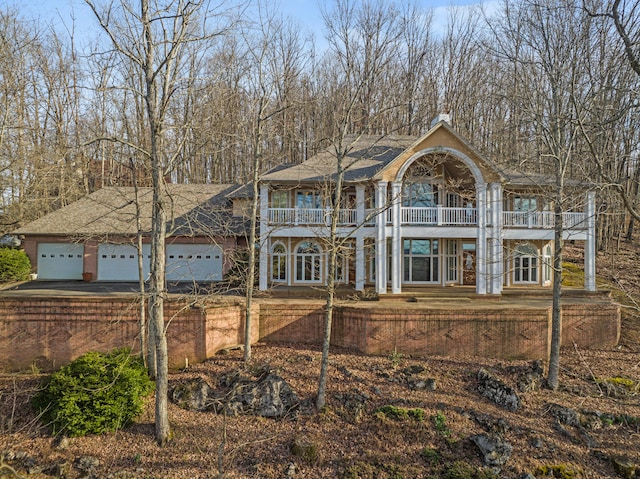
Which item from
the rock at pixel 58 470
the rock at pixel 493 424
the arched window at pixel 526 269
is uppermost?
the arched window at pixel 526 269

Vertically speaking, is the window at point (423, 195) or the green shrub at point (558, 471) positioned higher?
the window at point (423, 195)

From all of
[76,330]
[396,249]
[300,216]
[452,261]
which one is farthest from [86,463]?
[452,261]

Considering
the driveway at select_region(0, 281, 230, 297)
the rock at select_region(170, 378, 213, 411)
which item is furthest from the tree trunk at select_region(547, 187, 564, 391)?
the driveway at select_region(0, 281, 230, 297)

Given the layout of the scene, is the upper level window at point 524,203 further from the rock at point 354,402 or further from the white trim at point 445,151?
the rock at point 354,402

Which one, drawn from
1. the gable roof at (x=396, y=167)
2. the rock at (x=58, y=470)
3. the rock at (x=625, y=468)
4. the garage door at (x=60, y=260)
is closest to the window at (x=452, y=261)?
the gable roof at (x=396, y=167)

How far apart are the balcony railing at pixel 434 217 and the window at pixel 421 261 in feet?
5.99

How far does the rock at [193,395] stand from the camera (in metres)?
10.5

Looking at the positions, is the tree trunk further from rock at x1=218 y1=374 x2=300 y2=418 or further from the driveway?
the driveway

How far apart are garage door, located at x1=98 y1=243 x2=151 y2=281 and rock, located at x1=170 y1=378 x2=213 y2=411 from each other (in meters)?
11.1

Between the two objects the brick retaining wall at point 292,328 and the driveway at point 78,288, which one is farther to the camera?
the driveway at point 78,288

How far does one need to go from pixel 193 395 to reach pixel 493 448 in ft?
24.7

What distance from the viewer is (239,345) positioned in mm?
13461

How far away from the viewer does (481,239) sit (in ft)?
55.1

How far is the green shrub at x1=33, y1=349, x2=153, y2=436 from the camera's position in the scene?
9406 mm
